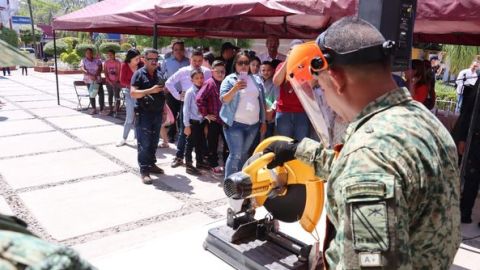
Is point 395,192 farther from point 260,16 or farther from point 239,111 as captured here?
point 260,16

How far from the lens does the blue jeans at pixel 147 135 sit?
203 inches

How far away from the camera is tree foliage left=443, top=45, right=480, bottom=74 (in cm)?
1365

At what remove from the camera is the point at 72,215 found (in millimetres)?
4262

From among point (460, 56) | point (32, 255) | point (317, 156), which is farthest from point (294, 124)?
point (460, 56)

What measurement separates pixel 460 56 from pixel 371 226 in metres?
15.2

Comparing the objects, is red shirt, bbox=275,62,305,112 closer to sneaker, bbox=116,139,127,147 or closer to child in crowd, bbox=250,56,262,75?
child in crowd, bbox=250,56,262,75

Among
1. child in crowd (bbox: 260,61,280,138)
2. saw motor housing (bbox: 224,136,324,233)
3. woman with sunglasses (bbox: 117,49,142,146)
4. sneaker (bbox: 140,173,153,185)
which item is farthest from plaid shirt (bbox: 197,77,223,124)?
saw motor housing (bbox: 224,136,324,233)

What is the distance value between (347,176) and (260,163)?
1.24m

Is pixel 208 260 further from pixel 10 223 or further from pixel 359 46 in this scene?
pixel 10 223

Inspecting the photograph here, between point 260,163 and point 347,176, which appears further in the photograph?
point 260,163

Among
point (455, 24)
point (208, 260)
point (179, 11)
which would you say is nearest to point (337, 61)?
point (208, 260)

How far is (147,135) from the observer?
5191 mm

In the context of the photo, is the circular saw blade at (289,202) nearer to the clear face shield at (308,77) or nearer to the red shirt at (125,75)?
the clear face shield at (308,77)

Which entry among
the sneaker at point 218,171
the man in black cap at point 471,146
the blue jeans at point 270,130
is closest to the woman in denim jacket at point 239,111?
the sneaker at point 218,171
